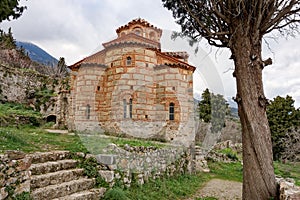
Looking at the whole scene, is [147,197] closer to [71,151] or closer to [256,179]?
[71,151]

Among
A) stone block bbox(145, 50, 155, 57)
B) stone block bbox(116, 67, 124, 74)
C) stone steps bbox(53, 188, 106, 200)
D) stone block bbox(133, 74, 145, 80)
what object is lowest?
stone steps bbox(53, 188, 106, 200)

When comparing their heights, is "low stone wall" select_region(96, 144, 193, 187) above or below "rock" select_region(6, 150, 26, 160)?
below

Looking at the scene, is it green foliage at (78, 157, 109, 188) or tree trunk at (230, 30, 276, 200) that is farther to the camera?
green foliage at (78, 157, 109, 188)

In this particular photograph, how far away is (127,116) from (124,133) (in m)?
0.93

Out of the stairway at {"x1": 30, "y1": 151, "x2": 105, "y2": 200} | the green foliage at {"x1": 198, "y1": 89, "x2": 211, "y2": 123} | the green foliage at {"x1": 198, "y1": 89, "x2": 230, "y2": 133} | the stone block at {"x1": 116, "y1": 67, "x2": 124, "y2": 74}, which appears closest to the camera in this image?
the stairway at {"x1": 30, "y1": 151, "x2": 105, "y2": 200}

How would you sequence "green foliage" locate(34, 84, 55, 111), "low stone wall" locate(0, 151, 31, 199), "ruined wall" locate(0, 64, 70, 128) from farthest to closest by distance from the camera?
1. "green foliage" locate(34, 84, 55, 111)
2. "ruined wall" locate(0, 64, 70, 128)
3. "low stone wall" locate(0, 151, 31, 199)

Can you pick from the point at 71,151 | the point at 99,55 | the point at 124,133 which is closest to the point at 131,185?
the point at 71,151

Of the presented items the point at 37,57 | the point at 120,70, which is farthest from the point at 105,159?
the point at 37,57

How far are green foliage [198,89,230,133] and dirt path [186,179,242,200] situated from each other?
12.8 meters

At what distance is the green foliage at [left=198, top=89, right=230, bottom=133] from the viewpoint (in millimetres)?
22594

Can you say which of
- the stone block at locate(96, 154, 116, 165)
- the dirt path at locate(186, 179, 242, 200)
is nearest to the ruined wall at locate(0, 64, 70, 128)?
the dirt path at locate(186, 179, 242, 200)

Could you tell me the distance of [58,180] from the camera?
4.72 meters

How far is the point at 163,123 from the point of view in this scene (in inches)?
537

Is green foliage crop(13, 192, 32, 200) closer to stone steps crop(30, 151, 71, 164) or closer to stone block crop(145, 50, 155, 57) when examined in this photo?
stone steps crop(30, 151, 71, 164)
